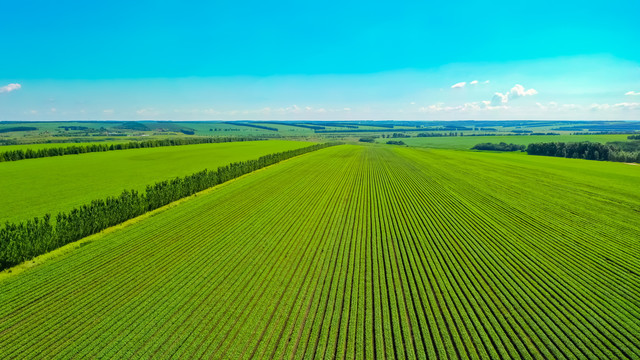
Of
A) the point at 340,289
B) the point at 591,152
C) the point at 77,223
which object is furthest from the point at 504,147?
the point at 77,223

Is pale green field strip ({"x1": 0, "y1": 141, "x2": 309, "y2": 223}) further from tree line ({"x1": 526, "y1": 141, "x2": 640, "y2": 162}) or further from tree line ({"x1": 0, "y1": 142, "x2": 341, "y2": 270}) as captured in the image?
tree line ({"x1": 526, "y1": 141, "x2": 640, "y2": 162})

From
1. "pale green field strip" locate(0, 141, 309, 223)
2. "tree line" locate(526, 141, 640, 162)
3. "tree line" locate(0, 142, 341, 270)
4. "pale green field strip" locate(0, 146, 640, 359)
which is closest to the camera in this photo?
"pale green field strip" locate(0, 146, 640, 359)

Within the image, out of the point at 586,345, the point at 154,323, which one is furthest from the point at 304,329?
the point at 586,345

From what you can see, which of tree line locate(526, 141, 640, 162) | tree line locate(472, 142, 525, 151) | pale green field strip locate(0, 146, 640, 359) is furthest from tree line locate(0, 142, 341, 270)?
tree line locate(472, 142, 525, 151)

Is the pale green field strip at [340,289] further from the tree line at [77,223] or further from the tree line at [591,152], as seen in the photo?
the tree line at [591,152]

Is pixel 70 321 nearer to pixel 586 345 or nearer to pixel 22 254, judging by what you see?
pixel 22 254

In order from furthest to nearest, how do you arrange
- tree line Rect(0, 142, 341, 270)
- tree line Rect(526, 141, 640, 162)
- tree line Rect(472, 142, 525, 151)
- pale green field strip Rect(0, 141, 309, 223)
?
Answer: tree line Rect(472, 142, 525, 151) → tree line Rect(526, 141, 640, 162) → pale green field strip Rect(0, 141, 309, 223) → tree line Rect(0, 142, 341, 270)

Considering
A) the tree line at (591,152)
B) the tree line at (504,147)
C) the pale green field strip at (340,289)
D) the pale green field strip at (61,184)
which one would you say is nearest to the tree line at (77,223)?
the pale green field strip at (340,289)
